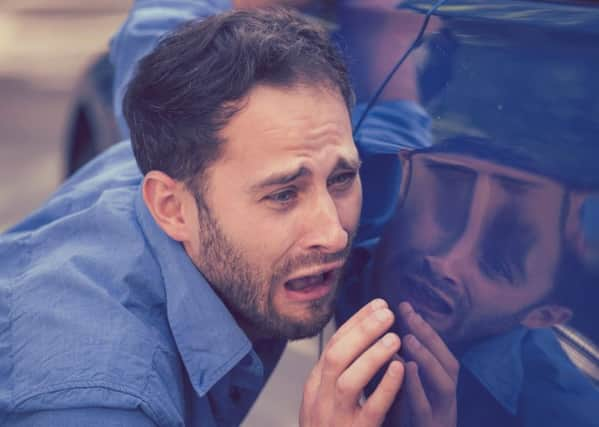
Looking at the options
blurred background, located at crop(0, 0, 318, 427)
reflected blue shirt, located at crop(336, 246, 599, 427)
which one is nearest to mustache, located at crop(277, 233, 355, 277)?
reflected blue shirt, located at crop(336, 246, 599, 427)

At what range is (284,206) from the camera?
1.75 m

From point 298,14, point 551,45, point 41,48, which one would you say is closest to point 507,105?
point 551,45

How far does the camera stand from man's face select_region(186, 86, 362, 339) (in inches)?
68.2

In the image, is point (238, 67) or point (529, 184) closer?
point (529, 184)

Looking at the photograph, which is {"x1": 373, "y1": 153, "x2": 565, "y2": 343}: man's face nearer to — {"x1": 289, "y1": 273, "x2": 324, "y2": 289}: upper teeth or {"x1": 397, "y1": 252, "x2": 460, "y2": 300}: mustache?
{"x1": 397, "y1": 252, "x2": 460, "y2": 300}: mustache

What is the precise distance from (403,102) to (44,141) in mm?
4680

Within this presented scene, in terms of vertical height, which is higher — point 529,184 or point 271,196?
point 529,184

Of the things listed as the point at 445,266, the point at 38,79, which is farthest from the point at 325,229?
the point at 38,79

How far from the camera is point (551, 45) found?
1.43 metres

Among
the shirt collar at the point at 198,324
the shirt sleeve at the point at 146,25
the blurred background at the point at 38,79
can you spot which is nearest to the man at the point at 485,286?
the shirt collar at the point at 198,324

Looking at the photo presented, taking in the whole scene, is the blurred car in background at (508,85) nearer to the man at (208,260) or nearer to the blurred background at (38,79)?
the man at (208,260)

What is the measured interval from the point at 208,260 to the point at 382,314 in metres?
0.47

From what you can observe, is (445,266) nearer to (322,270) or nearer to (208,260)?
(322,270)

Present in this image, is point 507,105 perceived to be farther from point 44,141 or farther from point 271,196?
point 44,141
